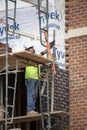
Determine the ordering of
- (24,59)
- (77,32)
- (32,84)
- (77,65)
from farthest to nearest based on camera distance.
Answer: (77,32) < (77,65) < (32,84) < (24,59)

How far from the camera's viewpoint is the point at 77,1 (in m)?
16.7

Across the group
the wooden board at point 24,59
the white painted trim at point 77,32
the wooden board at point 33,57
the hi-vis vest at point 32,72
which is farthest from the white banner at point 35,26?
the wooden board at point 33,57

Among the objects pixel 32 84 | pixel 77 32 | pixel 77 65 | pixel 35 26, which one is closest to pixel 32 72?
pixel 32 84

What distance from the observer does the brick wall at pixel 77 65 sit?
51.9 feet

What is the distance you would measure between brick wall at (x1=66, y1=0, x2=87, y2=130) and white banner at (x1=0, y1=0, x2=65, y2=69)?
0.21 meters

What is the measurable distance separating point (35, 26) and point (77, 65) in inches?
67.3

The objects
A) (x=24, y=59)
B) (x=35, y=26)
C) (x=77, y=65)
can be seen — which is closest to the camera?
(x=24, y=59)

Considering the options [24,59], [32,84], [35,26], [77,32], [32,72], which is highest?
[35,26]

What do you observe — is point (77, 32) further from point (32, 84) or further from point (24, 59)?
point (24, 59)

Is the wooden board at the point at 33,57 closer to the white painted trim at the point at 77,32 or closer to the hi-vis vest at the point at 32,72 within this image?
the hi-vis vest at the point at 32,72

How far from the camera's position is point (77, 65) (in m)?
16.2

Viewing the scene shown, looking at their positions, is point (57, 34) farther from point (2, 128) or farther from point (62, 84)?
point (2, 128)

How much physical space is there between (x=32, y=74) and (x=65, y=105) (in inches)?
68.3

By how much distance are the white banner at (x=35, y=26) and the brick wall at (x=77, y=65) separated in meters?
0.21
